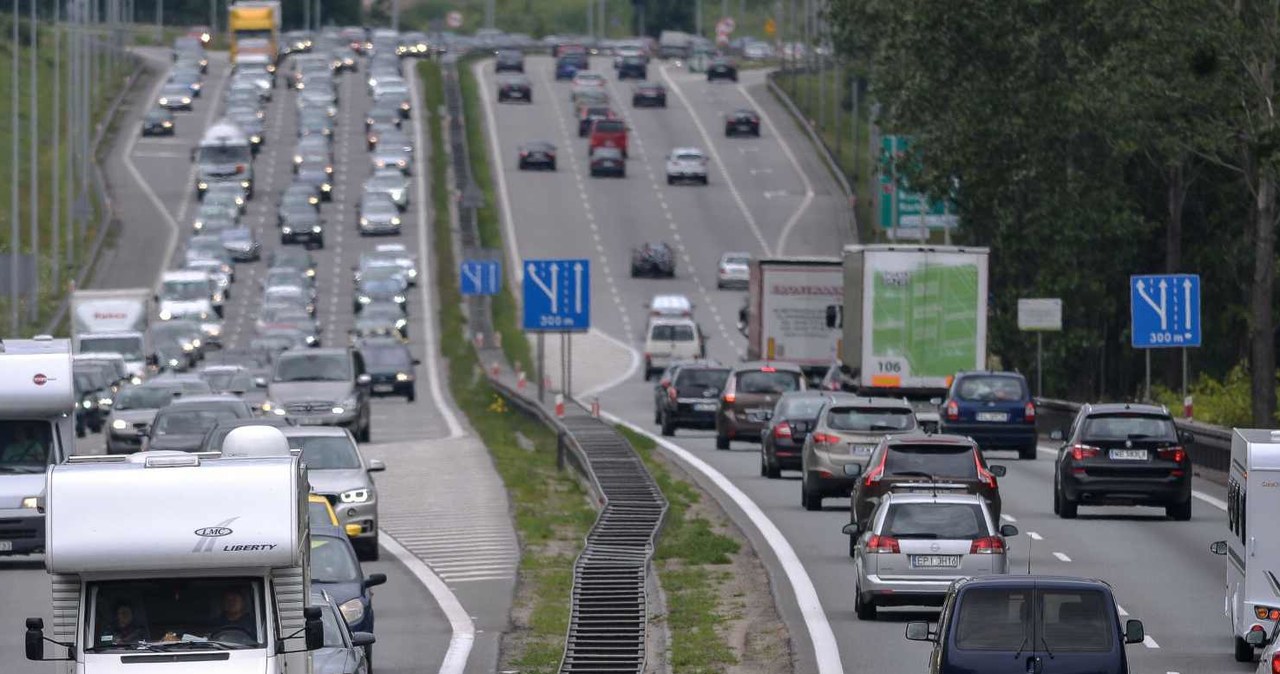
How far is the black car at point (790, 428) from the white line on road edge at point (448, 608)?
7.34m

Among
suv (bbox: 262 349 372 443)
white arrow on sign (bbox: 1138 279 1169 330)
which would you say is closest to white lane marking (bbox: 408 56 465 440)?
suv (bbox: 262 349 372 443)

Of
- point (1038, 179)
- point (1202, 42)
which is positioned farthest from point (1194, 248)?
point (1202, 42)

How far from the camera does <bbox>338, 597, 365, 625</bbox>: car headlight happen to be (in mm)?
19938

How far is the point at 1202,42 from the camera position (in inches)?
1791

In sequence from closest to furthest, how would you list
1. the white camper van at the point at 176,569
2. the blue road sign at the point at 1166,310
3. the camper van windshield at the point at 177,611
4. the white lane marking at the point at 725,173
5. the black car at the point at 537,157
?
the white camper van at the point at 176,569 < the camper van windshield at the point at 177,611 < the blue road sign at the point at 1166,310 < the white lane marking at the point at 725,173 < the black car at the point at 537,157

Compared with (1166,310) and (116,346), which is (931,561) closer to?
(1166,310)

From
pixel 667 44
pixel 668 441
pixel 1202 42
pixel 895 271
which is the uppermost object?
pixel 667 44

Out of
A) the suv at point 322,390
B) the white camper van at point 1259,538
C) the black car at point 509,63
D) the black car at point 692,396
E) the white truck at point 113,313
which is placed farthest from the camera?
the black car at point 509,63

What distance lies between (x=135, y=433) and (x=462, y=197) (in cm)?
5465

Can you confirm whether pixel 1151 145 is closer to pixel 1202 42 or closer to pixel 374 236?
pixel 1202 42

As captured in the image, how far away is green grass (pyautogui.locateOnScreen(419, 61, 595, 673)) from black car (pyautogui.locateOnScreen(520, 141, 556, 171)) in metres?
32.7

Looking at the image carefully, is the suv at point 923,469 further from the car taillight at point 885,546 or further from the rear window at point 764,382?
the rear window at point 764,382

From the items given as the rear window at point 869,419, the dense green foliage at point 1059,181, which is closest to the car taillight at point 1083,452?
the rear window at point 869,419

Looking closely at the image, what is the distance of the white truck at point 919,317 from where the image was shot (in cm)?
4681
